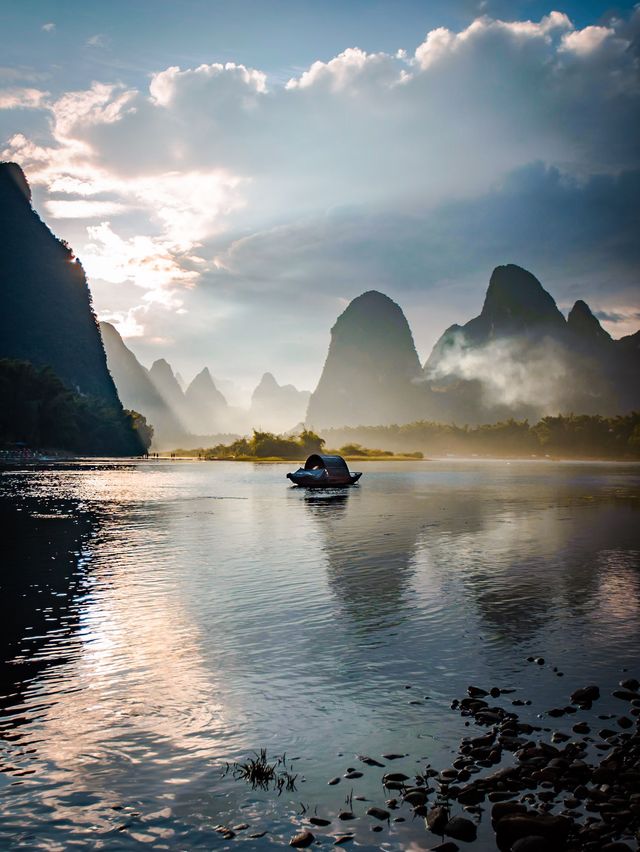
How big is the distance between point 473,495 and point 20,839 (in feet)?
177

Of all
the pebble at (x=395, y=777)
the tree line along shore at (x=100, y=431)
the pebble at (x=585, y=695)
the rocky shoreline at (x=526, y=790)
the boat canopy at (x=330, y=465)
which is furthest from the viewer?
the tree line along shore at (x=100, y=431)

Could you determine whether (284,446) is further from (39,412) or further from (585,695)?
(585,695)

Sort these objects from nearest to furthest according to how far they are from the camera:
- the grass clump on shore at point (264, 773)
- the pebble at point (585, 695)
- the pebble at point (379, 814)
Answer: the pebble at point (379, 814)
the grass clump on shore at point (264, 773)
the pebble at point (585, 695)

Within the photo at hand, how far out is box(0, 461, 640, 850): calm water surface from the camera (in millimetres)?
6809

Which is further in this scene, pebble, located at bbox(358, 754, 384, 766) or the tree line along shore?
the tree line along shore

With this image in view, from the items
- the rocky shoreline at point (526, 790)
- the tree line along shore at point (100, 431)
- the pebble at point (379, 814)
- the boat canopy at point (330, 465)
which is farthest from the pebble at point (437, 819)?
the tree line along shore at point (100, 431)

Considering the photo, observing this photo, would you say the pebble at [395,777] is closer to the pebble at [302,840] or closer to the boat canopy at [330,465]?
the pebble at [302,840]

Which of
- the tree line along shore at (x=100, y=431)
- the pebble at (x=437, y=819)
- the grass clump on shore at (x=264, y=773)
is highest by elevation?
the tree line along shore at (x=100, y=431)

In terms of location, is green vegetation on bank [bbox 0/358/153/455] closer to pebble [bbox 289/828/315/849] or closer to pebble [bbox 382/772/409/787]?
pebble [bbox 382/772/409/787]

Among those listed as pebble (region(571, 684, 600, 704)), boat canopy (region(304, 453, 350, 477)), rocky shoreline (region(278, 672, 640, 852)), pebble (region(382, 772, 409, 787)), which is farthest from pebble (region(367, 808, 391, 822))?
boat canopy (region(304, 453, 350, 477))

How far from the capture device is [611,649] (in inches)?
497

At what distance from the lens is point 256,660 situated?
1173 centimetres

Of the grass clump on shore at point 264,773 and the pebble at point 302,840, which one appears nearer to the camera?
the pebble at point 302,840

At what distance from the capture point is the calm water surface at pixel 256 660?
6.81m
